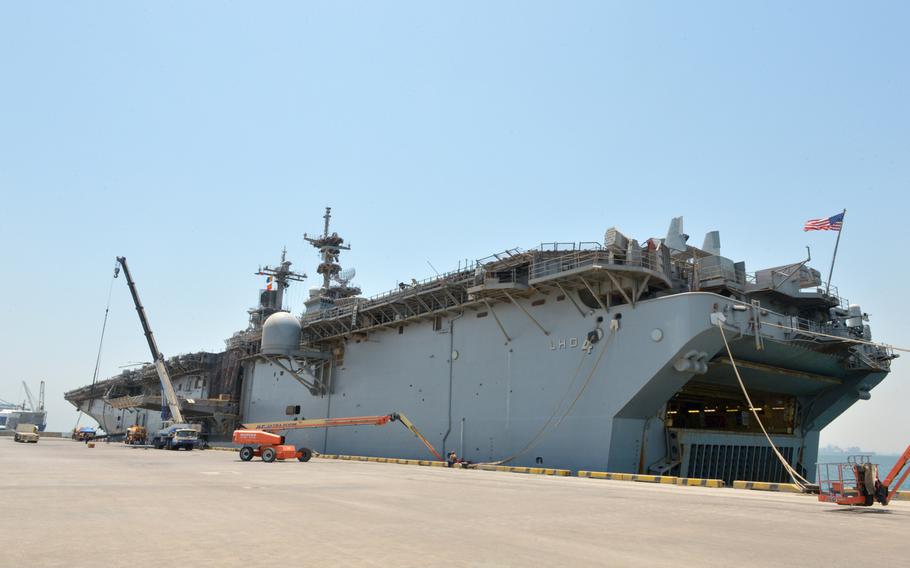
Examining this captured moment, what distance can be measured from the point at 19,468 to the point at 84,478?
5588 millimetres

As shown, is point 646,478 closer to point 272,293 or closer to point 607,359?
point 607,359

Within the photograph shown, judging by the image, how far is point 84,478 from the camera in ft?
60.5

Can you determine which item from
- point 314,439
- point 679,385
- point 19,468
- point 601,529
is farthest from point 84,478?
point 314,439

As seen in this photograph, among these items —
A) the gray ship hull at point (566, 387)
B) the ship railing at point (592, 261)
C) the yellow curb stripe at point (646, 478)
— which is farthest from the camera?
the ship railing at point (592, 261)

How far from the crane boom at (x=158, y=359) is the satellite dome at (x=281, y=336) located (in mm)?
14950

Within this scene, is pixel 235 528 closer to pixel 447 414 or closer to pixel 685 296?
pixel 685 296

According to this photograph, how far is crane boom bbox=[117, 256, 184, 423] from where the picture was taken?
49562 millimetres

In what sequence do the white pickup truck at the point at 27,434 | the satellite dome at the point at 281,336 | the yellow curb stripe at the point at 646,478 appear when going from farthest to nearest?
1. the white pickup truck at the point at 27,434
2. the satellite dome at the point at 281,336
3. the yellow curb stripe at the point at 646,478

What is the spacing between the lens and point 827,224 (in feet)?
79.5

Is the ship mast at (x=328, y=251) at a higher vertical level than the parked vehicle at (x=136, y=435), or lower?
higher

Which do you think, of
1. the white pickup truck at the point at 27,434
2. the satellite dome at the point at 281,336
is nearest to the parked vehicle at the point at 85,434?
the white pickup truck at the point at 27,434

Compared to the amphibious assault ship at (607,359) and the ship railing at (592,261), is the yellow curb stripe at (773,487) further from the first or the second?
the ship railing at (592,261)

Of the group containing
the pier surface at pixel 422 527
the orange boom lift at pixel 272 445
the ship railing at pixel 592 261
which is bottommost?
the orange boom lift at pixel 272 445

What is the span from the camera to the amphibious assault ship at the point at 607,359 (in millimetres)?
23703
